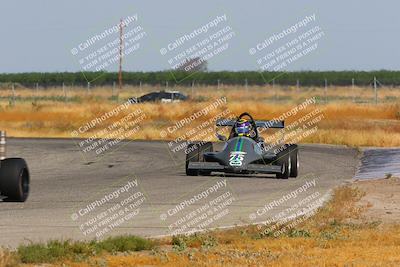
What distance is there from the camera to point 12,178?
61.6 feet

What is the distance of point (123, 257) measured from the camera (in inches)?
499

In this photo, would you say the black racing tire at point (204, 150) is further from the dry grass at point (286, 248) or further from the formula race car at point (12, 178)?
the dry grass at point (286, 248)

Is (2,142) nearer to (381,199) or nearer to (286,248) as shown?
(286,248)

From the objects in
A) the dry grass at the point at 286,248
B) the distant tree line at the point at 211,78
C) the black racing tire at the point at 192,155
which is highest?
the dry grass at the point at 286,248

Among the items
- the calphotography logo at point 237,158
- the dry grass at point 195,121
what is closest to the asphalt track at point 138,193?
the calphotography logo at point 237,158

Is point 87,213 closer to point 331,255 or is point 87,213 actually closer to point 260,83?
point 331,255

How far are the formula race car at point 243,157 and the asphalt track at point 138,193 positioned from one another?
31 cm

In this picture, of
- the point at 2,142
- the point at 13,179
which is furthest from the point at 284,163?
the point at 2,142

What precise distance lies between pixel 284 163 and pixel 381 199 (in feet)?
19.1

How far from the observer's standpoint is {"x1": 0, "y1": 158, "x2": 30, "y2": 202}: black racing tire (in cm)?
1869

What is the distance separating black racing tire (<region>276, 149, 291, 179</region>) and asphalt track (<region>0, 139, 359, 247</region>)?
0.67ft

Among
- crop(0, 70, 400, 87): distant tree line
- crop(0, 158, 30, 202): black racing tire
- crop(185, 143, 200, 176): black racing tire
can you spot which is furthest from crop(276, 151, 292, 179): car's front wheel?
crop(0, 70, 400, 87): distant tree line

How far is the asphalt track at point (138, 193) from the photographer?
16344 millimetres

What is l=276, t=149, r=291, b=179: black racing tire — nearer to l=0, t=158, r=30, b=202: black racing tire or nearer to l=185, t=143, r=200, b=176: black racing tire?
l=185, t=143, r=200, b=176: black racing tire
